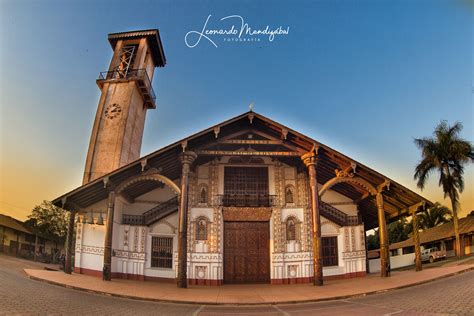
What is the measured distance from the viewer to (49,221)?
42281mm

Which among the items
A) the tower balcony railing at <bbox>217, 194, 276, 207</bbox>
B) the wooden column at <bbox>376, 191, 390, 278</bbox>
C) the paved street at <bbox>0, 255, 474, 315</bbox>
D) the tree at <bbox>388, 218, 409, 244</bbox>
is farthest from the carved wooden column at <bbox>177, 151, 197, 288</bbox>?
the tree at <bbox>388, 218, 409, 244</bbox>

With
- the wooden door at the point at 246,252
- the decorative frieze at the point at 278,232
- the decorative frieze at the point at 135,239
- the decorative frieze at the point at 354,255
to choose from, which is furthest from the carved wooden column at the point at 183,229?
the decorative frieze at the point at 354,255

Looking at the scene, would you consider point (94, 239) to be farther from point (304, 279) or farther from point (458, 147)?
point (458, 147)

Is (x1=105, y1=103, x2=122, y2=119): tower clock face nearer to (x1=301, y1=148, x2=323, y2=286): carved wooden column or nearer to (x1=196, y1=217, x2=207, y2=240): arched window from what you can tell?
(x1=196, y1=217, x2=207, y2=240): arched window

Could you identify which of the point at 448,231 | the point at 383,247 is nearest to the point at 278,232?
the point at 383,247

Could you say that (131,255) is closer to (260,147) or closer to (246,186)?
(246,186)

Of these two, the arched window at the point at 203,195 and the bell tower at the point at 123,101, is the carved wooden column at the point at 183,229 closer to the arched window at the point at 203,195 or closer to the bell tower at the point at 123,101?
the arched window at the point at 203,195

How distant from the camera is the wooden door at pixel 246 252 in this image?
18.7 meters

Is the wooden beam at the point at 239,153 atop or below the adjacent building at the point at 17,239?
atop

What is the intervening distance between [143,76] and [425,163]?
77.3 ft

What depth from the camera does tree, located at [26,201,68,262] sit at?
42.2 metres

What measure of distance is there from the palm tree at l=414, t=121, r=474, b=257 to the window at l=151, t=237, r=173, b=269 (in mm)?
21603

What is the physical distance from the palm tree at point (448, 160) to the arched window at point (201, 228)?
1994 centimetres

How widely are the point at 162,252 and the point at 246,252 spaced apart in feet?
14.4
